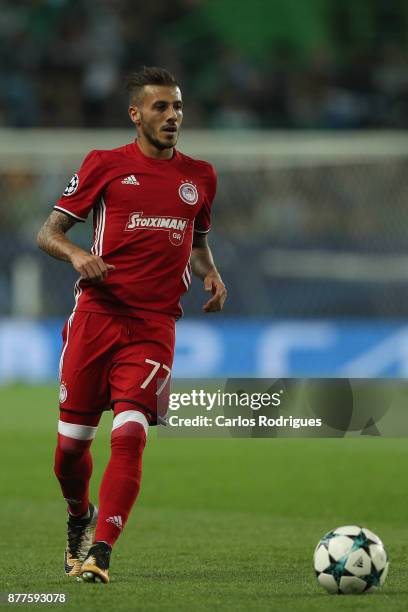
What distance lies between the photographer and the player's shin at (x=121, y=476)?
5336 millimetres

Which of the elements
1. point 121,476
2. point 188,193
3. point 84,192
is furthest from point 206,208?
point 121,476

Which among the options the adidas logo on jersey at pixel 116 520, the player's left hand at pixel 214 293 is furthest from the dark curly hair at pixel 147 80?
the adidas logo on jersey at pixel 116 520

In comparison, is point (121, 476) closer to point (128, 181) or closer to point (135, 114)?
point (128, 181)

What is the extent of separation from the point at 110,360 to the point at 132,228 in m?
0.57

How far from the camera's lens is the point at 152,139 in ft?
19.3

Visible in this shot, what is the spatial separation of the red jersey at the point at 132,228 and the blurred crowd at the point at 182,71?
14703mm

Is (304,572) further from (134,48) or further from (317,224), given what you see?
(134,48)

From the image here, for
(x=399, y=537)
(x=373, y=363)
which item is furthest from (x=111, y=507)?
(x=373, y=363)

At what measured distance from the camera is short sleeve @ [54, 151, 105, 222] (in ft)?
19.1

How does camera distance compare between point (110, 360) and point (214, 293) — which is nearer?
point (110, 360)

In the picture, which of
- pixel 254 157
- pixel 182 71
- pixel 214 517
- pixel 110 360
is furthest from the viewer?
pixel 182 71

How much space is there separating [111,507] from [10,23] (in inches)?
676

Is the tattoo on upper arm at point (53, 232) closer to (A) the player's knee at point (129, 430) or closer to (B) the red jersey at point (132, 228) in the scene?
(B) the red jersey at point (132, 228)

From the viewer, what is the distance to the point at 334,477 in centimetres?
1062
